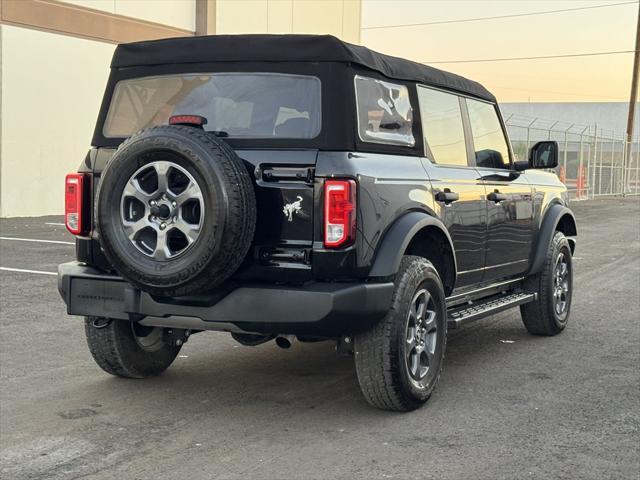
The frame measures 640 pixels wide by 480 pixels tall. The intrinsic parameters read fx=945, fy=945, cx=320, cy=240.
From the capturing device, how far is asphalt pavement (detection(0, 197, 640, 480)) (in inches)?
175

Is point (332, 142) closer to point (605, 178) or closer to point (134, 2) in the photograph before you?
point (134, 2)

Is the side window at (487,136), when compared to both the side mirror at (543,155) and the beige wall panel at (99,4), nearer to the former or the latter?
the side mirror at (543,155)

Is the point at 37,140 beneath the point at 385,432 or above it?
above

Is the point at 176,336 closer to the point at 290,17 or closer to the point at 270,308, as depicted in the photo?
the point at 270,308

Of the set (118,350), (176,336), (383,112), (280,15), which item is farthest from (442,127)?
(280,15)

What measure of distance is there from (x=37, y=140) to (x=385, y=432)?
18028 mm

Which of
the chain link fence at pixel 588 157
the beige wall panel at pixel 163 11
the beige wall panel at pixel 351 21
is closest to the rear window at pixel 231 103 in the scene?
the beige wall panel at pixel 163 11

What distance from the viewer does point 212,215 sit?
4676 mm

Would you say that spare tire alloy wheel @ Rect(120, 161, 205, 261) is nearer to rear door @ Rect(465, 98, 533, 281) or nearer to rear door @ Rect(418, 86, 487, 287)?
rear door @ Rect(418, 86, 487, 287)

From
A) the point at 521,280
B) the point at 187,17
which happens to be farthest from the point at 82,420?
the point at 187,17

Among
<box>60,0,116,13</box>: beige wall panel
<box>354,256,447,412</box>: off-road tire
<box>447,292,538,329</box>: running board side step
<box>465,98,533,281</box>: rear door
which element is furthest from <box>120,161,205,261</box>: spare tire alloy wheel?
<box>60,0,116,13</box>: beige wall panel

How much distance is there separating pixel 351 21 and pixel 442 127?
2760cm

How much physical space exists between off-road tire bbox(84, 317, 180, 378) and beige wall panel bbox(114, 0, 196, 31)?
18.7 metres

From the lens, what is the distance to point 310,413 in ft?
17.6
